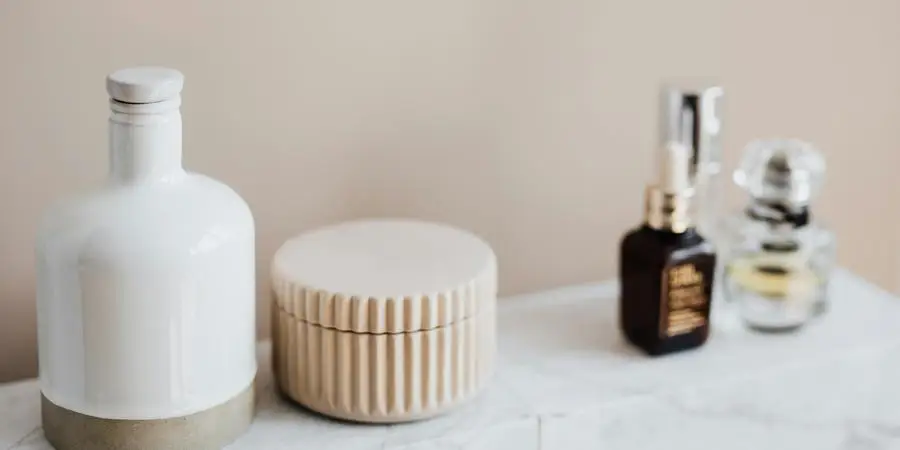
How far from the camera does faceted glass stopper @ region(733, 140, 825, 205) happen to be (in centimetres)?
76

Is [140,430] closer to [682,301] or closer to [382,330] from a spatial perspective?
[382,330]

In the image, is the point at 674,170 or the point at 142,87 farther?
the point at 674,170

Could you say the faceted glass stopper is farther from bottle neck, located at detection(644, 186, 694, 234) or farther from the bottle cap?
the bottle cap

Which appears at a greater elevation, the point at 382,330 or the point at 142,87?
the point at 142,87

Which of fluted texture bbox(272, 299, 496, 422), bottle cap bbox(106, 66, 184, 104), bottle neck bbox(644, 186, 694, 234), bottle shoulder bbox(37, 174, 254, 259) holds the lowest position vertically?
fluted texture bbox(272, 299, 496, 422)

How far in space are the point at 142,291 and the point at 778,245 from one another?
17.0 inches

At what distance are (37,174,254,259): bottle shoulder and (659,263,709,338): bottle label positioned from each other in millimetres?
281

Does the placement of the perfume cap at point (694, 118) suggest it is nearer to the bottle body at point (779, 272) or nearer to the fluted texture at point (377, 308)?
the bottle body at point (779, 272)

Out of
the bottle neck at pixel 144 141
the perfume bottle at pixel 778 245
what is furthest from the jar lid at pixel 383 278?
the perfume bottle at pixel 778 245

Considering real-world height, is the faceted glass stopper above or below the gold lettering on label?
above

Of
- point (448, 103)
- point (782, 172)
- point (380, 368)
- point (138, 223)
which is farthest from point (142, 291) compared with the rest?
point (782, 172)

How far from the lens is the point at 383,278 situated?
0.66m

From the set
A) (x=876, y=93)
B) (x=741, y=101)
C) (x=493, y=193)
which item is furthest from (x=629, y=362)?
(x=876, y=93)

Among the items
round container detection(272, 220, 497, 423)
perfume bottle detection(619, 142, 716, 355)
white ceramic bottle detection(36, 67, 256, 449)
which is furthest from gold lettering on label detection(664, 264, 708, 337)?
white ceramic bottle detection(36, 67, 256, 449)
